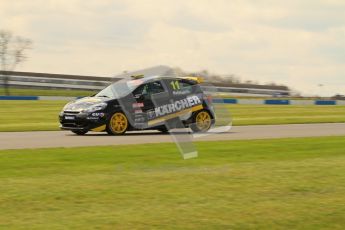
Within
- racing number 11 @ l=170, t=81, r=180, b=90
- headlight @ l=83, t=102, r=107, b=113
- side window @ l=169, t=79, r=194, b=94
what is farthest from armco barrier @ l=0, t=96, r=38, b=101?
headlight @ l=83, t=102, r=107, b=113

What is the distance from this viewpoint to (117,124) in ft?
52.9

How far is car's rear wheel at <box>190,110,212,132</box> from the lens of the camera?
663 inches

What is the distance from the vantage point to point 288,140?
46.4ft

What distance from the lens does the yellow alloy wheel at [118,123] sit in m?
16.0

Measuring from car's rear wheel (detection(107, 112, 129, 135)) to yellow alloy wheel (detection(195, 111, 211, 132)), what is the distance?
2064 millimetres

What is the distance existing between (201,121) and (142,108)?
185 cm

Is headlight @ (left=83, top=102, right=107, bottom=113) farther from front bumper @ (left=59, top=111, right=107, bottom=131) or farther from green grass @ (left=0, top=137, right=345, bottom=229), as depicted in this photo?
green grass @ (left=0, top=137, right=345, bottom=229)

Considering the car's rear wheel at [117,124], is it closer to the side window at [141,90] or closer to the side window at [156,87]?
the side window at [141,90]

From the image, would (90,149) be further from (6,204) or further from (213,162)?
(6,204)

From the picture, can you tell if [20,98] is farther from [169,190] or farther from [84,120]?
→ [169,190]

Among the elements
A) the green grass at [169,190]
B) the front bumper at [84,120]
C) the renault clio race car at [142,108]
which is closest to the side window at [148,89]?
the renault clio race car at [142,108]

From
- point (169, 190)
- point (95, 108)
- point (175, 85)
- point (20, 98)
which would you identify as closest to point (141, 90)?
point (175, 85)

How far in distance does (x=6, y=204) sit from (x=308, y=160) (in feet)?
18.2

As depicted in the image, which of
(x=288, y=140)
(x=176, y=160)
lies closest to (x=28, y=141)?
(x=176, y=160)
